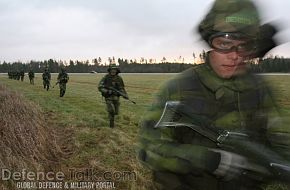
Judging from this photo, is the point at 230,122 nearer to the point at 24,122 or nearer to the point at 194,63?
the point at 194,63

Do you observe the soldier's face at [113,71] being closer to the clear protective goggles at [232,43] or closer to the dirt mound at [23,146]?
the dirt mound at [23,146]

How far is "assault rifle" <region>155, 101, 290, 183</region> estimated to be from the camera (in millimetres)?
1757

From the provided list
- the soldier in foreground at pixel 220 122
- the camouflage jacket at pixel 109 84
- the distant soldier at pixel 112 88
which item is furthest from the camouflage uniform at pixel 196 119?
the camouflage jacket at pixel 109 84

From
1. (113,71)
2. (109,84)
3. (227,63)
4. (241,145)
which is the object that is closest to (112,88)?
(109,84)

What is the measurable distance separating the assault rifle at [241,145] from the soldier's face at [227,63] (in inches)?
11.0

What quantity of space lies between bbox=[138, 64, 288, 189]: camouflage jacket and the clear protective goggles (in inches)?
4.9

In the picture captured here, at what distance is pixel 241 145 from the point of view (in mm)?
1756

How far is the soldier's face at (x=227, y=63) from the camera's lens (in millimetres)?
1952

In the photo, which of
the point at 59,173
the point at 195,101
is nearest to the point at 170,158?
the point at 195,101

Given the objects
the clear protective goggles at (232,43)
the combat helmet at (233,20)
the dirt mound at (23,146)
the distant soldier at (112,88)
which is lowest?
the dirt mound at (23,146)

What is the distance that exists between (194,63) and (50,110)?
1392cm

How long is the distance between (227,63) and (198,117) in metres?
0.34

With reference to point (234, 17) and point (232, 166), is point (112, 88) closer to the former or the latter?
point (234, 17)

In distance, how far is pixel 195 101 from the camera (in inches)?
74.9
